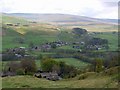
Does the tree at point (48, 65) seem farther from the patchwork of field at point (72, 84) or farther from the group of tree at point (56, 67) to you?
the patchwork of field at point (72, 84)

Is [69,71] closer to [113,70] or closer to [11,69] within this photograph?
[11,69]

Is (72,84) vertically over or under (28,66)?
over

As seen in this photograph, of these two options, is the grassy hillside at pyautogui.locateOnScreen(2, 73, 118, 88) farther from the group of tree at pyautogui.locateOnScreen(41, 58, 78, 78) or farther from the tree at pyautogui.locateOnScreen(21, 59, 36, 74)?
the group of tree at pyautogui.locateOnScreen(41, 58, 78, 78)

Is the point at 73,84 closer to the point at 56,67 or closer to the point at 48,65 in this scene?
the point at 56,67

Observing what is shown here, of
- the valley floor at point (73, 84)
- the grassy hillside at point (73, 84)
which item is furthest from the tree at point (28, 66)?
the valley floor at point (73, 84)

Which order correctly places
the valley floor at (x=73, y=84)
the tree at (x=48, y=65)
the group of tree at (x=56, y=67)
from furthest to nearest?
the tree at (x=48, y=65)
the group of tree at (x=56, y=67)
the valley floor at (x=73, y=84)

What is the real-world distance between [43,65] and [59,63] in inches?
166

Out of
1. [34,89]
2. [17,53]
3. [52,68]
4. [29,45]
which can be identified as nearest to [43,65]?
[52,68]

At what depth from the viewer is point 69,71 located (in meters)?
72.1

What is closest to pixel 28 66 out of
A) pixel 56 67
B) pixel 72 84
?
pixel 56 67

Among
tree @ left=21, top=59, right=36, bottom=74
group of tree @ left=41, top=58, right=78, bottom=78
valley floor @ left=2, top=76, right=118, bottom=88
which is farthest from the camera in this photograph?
group of tree @ left=41, top=58, right=78, bottom=78

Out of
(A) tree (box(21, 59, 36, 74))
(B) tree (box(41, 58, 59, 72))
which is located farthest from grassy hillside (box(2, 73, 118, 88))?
(B) tree (box(41, 58, 59, 72))

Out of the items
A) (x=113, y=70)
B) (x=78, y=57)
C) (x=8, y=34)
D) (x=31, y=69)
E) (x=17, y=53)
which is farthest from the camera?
(x=8, y=34)

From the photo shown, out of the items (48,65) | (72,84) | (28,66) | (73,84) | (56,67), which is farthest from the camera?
(48,65)
